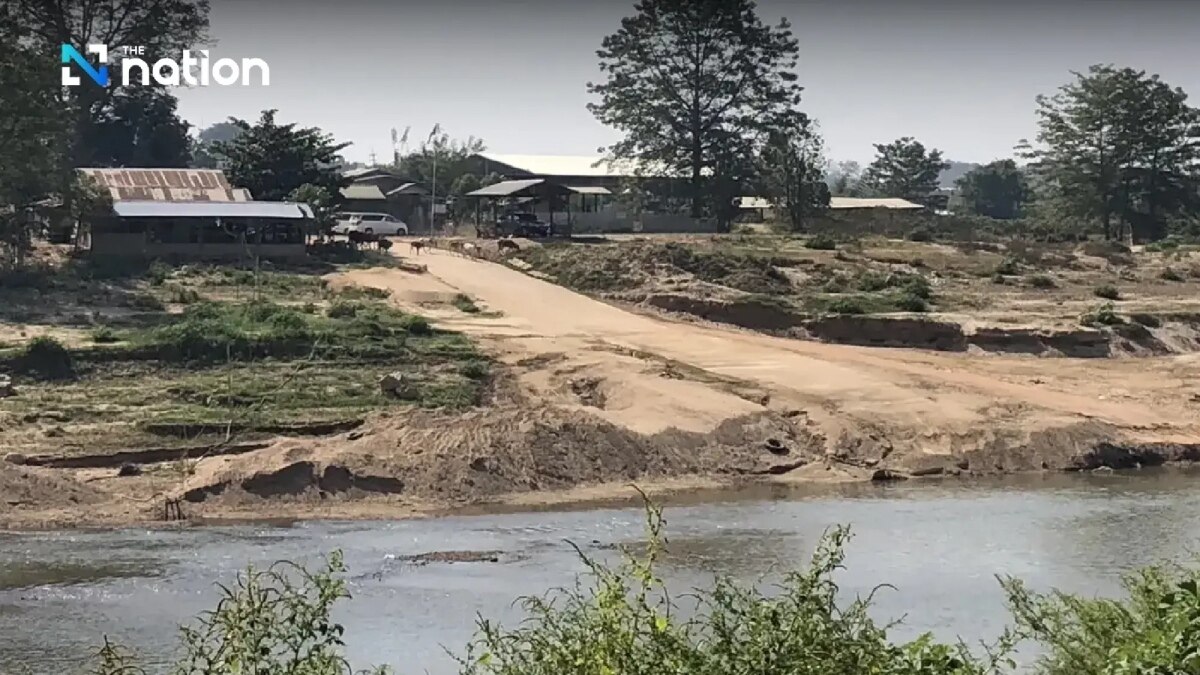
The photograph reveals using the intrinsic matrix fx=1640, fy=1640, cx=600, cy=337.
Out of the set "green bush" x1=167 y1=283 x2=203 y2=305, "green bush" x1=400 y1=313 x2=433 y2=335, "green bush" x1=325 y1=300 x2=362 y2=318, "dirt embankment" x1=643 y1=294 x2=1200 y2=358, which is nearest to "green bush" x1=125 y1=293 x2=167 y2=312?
"green bush" x1=167 y1=283 x2=203 y2=305

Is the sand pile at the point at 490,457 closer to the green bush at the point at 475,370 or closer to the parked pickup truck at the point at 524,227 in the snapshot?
the green bush at the point at 475,370

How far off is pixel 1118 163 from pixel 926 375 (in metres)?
43.5

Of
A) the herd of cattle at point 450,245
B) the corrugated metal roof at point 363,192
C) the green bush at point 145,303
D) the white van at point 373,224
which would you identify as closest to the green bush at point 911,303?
the herd of cattle at point 450,245

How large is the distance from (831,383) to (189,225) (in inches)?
1036

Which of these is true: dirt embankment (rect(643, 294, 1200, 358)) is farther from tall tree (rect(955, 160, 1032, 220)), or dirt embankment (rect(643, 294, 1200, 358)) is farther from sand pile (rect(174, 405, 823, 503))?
tall tree (rect(955, 160, 1032, 220))

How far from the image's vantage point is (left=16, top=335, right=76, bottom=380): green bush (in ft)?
106

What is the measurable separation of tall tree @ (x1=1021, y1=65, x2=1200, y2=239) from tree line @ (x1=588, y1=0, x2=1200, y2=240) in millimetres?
63

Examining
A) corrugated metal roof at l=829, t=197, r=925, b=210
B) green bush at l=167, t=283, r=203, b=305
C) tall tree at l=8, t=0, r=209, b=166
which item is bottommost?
green bush at l=167, t=283, r=203, b=305

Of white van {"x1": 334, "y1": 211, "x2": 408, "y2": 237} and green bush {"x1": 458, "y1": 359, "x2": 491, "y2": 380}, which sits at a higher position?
white van {"x1": 334, "y1": 211, "x2": 408, "y2": 237}

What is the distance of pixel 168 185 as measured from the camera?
5638 cm

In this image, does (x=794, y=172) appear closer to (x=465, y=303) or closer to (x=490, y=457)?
(x=465, y=303)

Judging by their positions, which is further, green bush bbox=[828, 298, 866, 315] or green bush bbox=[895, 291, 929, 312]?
green bush bbox=[895, 291, 929, 312]

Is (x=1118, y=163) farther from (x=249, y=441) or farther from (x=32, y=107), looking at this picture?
(x=249, y=441)

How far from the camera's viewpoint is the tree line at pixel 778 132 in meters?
68.8
